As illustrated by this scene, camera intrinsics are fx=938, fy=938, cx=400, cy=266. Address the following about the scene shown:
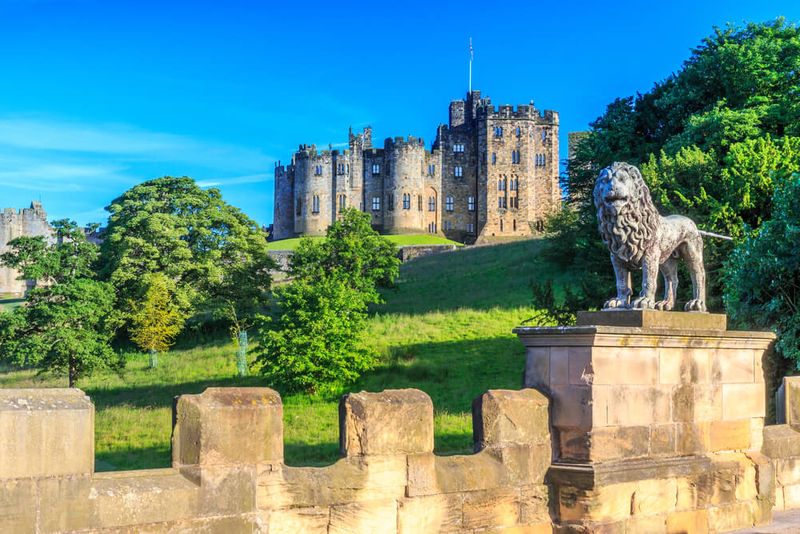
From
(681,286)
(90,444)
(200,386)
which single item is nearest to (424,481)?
(90,444)

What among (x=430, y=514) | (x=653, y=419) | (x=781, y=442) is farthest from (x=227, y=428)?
(x=781, y=442)

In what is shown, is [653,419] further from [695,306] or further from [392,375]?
[392,375]

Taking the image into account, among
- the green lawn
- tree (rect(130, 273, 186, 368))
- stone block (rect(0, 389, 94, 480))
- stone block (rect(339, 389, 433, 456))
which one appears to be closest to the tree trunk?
tree (rect(130, 273, 186, 368))

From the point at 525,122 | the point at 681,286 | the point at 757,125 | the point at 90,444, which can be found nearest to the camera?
the point at 90,444

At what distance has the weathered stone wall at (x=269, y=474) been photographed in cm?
562

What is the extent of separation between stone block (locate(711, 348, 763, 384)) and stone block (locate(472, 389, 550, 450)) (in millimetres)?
2240

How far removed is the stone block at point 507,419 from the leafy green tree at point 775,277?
12.1 m

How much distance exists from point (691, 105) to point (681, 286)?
1352 cm

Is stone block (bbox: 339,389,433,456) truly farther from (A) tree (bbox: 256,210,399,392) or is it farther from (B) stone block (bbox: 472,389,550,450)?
(A) tree (bbox: 256,210,399,392)

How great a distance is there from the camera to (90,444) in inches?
229

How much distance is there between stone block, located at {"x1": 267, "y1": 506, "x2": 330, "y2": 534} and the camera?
6625 mm

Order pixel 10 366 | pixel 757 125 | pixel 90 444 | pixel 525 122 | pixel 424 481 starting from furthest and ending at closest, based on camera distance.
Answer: pixel 525 122 → pixel 10 366 → pixel 757 125 → pixel 424 481 → pixel 90 444

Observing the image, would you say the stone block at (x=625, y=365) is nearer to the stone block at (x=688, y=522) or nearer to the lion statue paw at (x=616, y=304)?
the lion statue paw at (x=616, y=304)

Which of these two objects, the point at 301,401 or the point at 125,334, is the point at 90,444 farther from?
the point at 125,334
